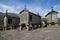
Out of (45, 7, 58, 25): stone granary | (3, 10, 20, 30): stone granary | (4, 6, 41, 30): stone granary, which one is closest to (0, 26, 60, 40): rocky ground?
(4, 6, 41, 30): stone granary

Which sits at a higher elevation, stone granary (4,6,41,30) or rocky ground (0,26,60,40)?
stone granary (4,6,41,30)

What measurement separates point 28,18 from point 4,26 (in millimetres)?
9386

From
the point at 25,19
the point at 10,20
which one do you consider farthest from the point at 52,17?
the point at 10,20

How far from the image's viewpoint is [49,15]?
131 feet

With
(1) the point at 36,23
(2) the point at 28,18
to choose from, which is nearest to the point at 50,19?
(1) the point at 36,23

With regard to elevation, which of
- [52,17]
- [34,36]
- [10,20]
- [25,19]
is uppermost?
[52,17]

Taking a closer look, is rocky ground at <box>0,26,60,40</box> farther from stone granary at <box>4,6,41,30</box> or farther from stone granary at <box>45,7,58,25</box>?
stone granary at <box>45,7,58,25</box>

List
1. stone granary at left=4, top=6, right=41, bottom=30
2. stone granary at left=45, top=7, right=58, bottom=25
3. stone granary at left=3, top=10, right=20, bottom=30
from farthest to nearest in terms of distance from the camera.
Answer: stone granary at left=3, top=10, right=20, bottom=30, stone granary at left=45, top=7, right=58, bottom=25, stone granary at left=4, top=6, right=41, bottom=30

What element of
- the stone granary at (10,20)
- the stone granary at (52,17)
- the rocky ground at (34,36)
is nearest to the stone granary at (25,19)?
the stone granary at (10,20)

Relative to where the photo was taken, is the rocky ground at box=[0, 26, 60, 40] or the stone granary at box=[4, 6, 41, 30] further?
the stone granary at box=[4, 6, 41, 30]

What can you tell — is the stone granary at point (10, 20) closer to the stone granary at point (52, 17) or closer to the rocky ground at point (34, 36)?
the stone granary at point (52, 17)

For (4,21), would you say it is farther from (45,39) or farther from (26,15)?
(45,39)

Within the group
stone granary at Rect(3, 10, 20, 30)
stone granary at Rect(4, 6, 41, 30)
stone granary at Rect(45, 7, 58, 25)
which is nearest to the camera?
stone granary at Rect(4, 6, 41, 30)

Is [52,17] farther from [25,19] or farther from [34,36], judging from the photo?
[34,36]
